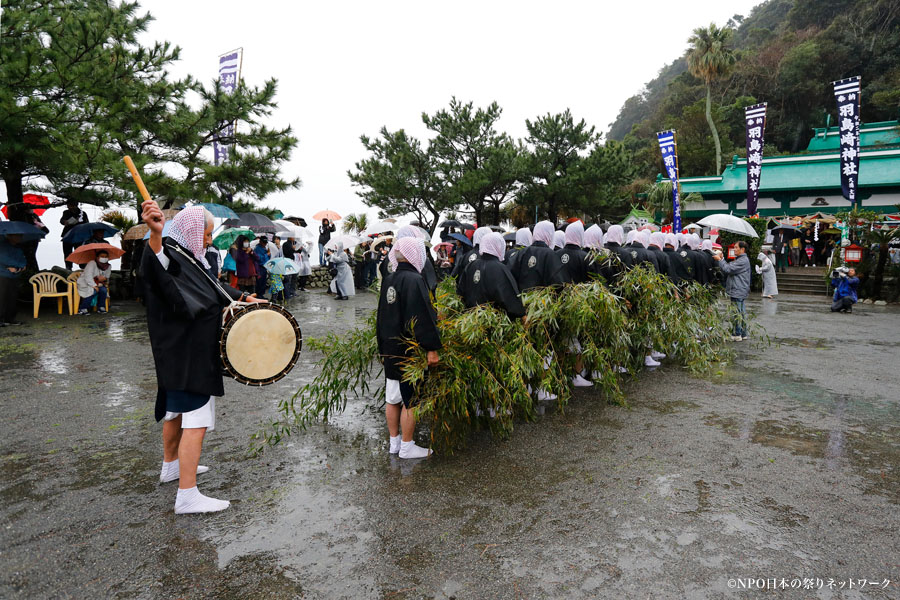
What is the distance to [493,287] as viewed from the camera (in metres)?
5.07

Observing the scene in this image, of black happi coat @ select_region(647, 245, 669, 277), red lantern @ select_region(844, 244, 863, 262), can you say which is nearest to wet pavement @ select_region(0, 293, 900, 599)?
black happi coat @ select_region(647, 245, 669, 277)

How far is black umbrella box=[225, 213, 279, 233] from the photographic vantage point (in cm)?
1371

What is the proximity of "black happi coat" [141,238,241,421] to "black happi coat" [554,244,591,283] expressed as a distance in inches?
159

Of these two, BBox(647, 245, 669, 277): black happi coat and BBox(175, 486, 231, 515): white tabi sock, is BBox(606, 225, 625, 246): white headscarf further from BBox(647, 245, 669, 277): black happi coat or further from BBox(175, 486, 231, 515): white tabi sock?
BBox(175, 486, 231, 515): white tabi sock

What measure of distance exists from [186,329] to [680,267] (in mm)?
7846

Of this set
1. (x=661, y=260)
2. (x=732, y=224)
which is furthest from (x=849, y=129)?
(x=661, y=260)

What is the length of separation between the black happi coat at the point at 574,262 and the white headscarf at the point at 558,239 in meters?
0.25

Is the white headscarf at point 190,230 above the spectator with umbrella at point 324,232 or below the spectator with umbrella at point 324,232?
below

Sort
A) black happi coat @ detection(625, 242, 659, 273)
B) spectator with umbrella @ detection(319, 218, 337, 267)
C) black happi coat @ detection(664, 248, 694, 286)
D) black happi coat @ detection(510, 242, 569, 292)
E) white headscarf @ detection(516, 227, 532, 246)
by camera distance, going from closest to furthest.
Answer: black happi coat @ detection(510, 242, 569, 292) < white headscarf @ detection(516, 227, 532, 246) < black happi coat @ detection(625, 242, 659, 273) < black happi coat @ detection(664, 248, 694, 286) < spectator with umbrella @ detection(319, 218, 337, 267)

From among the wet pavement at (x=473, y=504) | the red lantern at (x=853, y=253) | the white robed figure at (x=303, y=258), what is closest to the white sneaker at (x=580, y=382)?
the wet pavement at (x=473, y=504)

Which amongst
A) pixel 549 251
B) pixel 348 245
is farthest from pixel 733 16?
pixel 549 251

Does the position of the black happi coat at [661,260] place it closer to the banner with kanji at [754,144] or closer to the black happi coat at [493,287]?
the black happi coat at [493,287]

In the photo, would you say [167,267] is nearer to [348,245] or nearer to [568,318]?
[568,318]

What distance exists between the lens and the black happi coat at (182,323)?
122 inches
